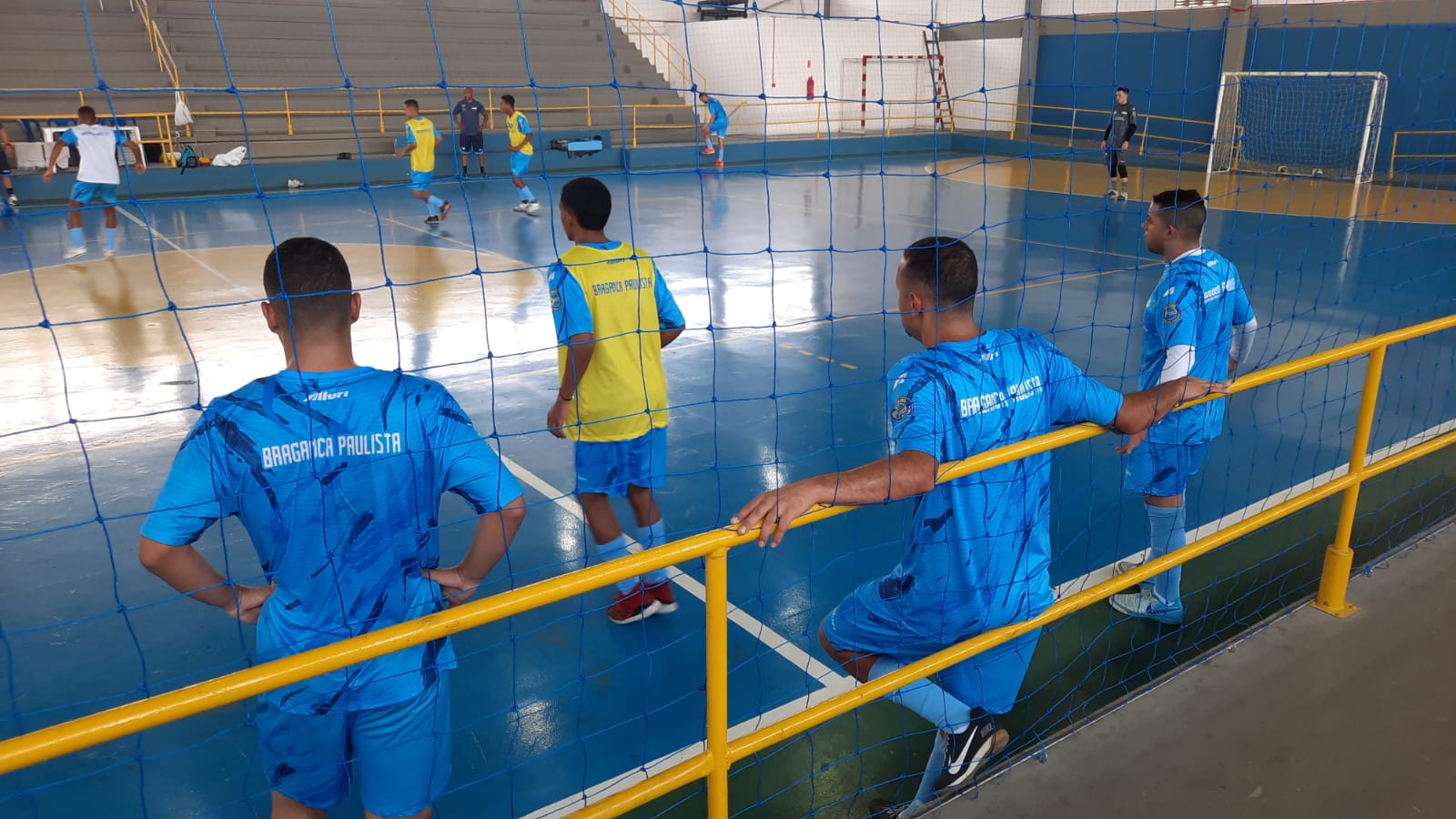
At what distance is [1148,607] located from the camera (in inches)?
172

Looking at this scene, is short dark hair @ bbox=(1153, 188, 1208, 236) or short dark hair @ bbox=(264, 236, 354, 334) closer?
short dark hair @ bbox=(264, 236, 354, 334)

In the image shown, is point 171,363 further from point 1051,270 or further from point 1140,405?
point 1051,270

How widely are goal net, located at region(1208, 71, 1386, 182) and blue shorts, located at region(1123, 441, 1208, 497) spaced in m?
18.0

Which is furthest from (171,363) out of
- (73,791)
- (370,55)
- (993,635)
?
(370,55)

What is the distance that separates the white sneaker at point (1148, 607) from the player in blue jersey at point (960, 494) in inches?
65.0

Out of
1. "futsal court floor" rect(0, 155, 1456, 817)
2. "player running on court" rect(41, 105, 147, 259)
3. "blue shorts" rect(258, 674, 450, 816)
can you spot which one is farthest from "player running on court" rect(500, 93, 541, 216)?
"blue shorts" rect(258, 674, 450, 816)

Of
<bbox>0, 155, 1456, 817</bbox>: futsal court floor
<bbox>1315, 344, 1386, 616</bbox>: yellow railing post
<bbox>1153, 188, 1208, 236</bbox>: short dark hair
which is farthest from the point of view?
<bbox>1153, 188, 1208, 236</bbox>: short dark hair

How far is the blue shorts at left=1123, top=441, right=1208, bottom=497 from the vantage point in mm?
4031

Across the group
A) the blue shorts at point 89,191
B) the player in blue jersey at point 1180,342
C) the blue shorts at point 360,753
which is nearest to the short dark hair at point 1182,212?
the player in blue jersey at point 1180,342

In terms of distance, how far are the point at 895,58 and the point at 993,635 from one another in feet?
85.1

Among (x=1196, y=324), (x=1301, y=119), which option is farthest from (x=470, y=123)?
(x=1301, y=119)

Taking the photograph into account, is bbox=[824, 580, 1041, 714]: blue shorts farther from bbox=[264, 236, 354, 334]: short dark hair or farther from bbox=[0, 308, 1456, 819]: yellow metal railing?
bbox=[264, 236, 354, 334]: short dark hair

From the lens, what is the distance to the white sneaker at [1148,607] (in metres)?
4.30

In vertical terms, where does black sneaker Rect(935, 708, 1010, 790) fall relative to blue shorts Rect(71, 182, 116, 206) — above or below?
below
